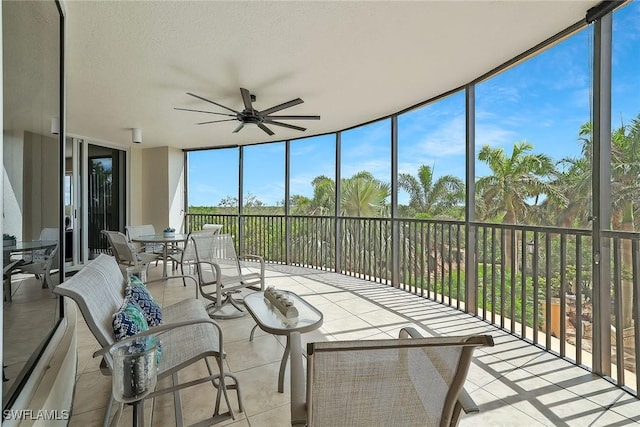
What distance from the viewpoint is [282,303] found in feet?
6.91

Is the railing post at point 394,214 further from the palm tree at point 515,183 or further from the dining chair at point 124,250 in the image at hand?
the dining chair at point 124,250

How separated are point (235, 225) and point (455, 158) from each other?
5056 millimetres

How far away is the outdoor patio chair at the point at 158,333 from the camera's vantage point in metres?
1.35

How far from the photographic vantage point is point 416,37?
2.44 m

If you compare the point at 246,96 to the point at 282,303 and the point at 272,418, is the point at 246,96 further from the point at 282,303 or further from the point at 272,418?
the point at 272,418

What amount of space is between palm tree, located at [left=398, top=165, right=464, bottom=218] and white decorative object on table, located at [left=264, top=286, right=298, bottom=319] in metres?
5.16

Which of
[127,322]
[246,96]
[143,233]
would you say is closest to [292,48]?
[246,96]

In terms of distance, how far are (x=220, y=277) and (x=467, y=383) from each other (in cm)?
231

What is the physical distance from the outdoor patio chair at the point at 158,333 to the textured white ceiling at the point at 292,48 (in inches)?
71.5

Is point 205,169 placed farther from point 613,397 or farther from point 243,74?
point 613,397

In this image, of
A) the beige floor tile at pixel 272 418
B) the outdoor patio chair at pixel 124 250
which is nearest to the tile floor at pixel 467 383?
the beige floor tile at pixel 272 418

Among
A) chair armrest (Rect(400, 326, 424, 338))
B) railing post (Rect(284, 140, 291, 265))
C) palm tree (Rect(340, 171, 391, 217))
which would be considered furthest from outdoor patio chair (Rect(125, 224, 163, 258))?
chair armrest (Rect(400, 326, 424, 338))

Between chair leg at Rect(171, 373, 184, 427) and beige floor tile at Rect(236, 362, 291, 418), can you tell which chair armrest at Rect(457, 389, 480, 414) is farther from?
chair leg at Rect(171, 373, 184, 427)

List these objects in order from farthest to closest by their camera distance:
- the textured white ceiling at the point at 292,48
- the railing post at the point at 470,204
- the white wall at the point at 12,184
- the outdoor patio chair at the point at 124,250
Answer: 1. the outdoor patio chair at the point at 124,250
2. the railing post at the point at 470,204
3. the textured white ceiling at the point at 292,48
4. the white wall at the point at 12,184
